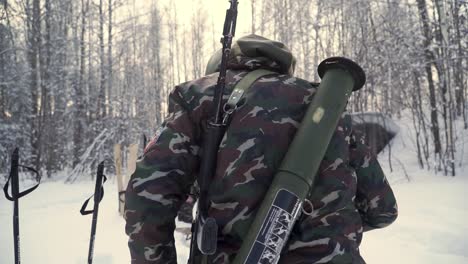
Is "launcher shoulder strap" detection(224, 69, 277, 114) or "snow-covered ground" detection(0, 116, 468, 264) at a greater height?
"launcher shoulder strap" detection(224, 69, 277, 114)

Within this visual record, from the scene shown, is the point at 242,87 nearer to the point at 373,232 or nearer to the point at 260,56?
the point at 260,56

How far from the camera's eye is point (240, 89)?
125cm

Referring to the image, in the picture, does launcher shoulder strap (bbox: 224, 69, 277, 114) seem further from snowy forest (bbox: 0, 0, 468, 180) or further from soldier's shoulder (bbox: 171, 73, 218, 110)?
snowy forest (bbox: 0, 0, 468, 180)

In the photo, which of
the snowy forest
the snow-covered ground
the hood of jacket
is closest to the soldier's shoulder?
the hood of jacket

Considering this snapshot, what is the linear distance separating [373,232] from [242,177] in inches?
155

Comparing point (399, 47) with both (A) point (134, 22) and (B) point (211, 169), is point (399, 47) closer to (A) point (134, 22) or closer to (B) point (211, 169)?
(B) point (211, 169)

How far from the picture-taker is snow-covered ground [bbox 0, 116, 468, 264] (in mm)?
3658

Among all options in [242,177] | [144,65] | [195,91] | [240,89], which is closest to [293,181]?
[242,177]

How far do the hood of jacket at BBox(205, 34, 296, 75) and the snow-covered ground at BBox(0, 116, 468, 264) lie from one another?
8.59ft

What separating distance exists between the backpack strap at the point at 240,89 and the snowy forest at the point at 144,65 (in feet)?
24.2

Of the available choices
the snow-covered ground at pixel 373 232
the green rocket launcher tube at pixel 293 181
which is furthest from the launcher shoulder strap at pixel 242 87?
the snow-covered ground at pixel 373 232

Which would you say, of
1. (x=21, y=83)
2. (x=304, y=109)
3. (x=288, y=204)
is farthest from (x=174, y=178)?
(x=21, y=83)

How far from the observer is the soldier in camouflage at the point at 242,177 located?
118 centimetres

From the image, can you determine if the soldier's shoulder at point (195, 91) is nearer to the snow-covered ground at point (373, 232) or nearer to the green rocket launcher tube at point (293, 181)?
the green rocket launcher tube at point (293, 181)
